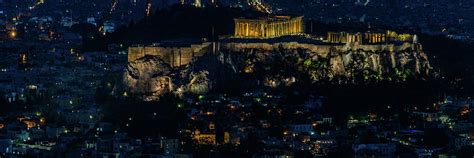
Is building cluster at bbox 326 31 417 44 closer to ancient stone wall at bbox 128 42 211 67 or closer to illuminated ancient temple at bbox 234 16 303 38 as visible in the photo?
illuminated ancient temple at bbox 234 16 303 38

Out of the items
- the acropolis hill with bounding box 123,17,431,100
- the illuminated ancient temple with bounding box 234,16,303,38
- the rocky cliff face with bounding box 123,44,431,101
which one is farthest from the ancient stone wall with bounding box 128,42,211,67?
the illuminated ancient temple with bounding box 234,16,303,38

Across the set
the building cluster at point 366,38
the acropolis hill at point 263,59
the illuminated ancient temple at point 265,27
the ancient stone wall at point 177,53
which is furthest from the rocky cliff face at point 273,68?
the illuminated ancient temple at point 265,27

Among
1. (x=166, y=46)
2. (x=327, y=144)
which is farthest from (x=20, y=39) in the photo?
(x=327, y=144)

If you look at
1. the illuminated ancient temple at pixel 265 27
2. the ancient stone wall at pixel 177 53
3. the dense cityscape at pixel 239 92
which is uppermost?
the illuminated ancient temple at pixel 265 27

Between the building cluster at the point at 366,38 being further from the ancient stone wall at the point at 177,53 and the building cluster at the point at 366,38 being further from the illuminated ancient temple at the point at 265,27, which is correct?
the ancient stone wall at the point at 177,53

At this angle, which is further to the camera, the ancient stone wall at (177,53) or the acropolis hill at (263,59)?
the ancient stone wall at (177,53)

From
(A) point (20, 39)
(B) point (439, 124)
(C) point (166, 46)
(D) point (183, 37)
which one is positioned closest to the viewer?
(B) point (439, 124)

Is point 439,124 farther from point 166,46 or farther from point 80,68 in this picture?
point 80,68
